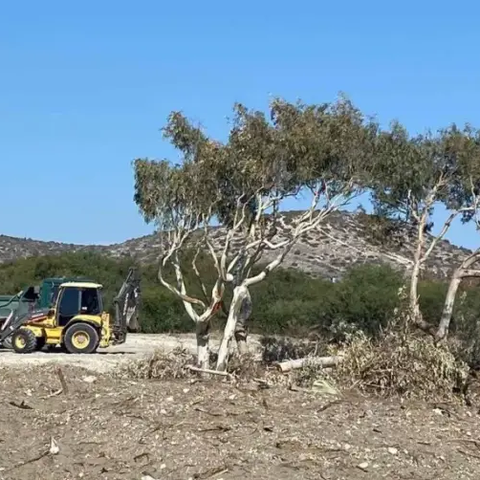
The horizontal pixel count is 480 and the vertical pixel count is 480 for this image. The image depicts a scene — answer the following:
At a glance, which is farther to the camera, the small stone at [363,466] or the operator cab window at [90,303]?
the operator cab window at [90,303]

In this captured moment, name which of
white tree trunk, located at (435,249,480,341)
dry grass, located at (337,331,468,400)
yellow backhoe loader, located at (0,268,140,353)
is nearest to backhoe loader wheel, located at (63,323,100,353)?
yellow backhoe loader, located at (0,268,140,353)

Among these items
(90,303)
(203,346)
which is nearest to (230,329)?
(203,346)

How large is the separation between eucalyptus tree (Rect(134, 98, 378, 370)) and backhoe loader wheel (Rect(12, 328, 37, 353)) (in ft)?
27.4

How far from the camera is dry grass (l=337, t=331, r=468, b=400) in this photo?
1470 cm

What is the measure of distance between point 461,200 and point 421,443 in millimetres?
14830

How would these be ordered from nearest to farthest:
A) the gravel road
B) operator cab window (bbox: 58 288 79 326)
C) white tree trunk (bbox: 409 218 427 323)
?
1. the gravel road
2. white tree trunk (bbox: 409 218 427 323)
3. operator cab window (bbox: 58 288 79 326)

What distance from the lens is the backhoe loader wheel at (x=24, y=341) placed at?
2556 centimetres

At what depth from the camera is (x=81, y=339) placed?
25938mm

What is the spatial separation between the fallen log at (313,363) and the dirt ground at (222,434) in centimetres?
149

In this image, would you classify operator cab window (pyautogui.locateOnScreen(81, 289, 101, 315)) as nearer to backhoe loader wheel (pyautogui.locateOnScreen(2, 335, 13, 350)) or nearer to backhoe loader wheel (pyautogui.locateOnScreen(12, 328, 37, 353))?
backhoe loader wheel (pyautogui.locateOnScreen(12, 328, 37, 353))

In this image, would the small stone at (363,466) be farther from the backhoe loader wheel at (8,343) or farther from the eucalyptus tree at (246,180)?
the backhoe loader wheel at (8,343)

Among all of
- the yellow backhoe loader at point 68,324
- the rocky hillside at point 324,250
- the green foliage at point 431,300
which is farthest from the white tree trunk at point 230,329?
the rocky hillside at point 324,250

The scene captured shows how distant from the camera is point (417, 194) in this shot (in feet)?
85.8

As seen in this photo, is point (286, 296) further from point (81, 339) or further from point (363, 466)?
point (363, 466)
